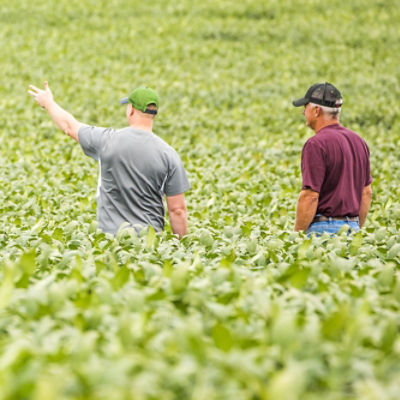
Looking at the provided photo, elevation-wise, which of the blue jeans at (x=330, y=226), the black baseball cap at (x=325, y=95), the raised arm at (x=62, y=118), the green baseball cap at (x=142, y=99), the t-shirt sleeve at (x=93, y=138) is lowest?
the blue jeans at (x=330, y=226)

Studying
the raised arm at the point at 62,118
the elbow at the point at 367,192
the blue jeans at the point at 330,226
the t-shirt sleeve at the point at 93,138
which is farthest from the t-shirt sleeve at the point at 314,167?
the raised arm at the point at 62,118

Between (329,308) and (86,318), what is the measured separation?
1.10 meters

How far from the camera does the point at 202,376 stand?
2270 mm

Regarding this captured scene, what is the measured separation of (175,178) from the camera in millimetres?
5559

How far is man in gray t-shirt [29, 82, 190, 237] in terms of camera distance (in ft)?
17.9

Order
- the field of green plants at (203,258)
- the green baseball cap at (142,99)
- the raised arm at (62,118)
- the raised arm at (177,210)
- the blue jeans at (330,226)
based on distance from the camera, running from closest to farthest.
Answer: the field of green plants at (203,258), the green baseball cap at (142,99), the raised arm at (177,210), the raised arm at (62,118), the blue jeans at (330,226)

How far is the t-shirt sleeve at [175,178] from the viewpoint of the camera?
5.53m

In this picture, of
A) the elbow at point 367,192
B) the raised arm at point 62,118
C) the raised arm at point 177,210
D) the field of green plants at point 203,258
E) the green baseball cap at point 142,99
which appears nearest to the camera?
the field of green plants at point 203,258

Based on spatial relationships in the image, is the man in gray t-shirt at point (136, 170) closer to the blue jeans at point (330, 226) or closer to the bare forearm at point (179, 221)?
the bare forearm at point (179, 221)

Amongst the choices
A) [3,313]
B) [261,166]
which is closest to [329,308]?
[3,313]

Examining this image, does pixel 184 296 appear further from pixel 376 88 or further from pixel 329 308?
pixel 376 88

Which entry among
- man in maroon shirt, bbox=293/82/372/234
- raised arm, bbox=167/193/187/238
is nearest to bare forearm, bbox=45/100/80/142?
raised arm, bbox=167/193/187/238

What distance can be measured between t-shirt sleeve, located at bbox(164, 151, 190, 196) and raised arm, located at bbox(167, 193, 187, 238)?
49 mm

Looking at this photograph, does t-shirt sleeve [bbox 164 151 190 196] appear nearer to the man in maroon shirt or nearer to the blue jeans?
the man in maroon shirt
